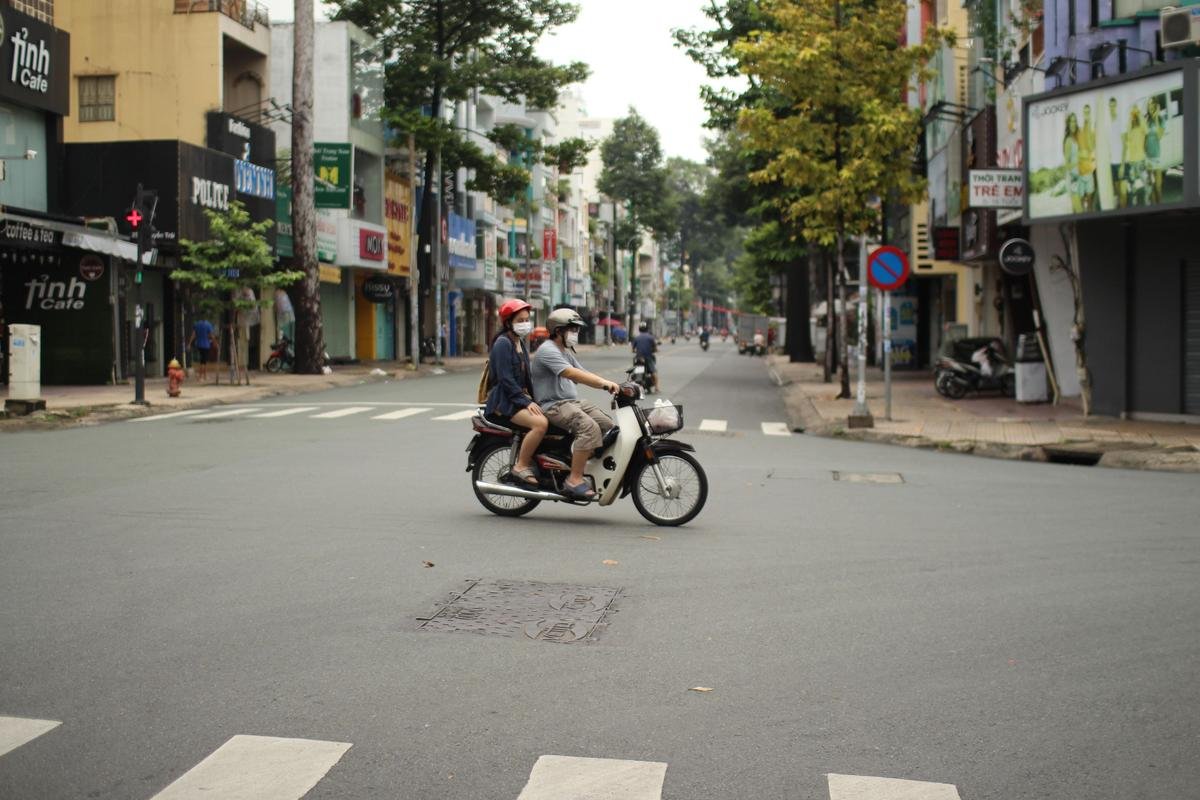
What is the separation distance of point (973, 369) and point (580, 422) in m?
19.8

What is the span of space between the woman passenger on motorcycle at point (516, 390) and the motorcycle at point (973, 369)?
63.9ft

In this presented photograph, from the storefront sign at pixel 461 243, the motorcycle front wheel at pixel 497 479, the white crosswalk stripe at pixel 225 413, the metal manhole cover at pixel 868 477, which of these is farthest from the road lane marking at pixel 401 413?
the storefront sign at pixel 461 243

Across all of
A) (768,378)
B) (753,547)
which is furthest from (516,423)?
(768,378)

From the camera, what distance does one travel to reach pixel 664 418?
10.9 m

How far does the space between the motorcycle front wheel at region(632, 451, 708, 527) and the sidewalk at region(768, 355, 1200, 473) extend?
820 cm

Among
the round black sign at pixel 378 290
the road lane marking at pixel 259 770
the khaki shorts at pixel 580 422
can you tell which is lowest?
the road lane marking at pixel 259 770

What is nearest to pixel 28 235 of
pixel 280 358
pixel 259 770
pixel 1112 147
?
pixel 280 358

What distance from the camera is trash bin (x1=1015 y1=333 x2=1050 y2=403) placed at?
2686 cm

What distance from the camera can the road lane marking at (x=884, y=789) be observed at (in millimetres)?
4676

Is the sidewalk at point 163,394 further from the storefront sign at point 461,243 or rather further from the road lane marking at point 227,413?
the storefront sign at point 461,243

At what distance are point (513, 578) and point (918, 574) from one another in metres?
2.68

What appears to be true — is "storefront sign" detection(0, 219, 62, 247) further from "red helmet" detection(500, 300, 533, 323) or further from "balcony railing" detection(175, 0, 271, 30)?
"red helmet" detection(500, 300, 533, 323)

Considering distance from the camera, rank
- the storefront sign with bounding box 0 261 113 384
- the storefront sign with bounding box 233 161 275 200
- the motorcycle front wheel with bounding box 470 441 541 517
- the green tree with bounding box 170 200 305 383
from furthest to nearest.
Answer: the storefront sign with bounding box 233 161 275 200 → the storefront sign with bounding box 0 261 113 384 → the green tree with bounding box 170 200 305 383 → the motorcycle front wheel with bounding box 470 441 541 517

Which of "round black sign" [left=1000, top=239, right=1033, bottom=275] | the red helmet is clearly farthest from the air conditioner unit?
the red helmet
